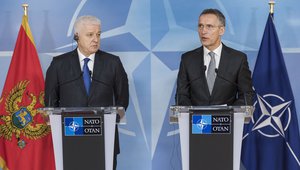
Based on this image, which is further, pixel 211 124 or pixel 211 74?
pixel 211 74

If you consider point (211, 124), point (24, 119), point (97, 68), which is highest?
point (97, 68)

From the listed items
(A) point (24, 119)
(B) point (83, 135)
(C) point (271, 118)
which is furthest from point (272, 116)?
(A) point (24, 119)

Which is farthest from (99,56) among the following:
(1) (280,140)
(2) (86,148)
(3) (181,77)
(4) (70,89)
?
(1) (280,140)

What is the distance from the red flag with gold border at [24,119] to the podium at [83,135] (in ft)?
4.93

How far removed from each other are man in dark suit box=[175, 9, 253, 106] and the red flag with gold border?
158 cm

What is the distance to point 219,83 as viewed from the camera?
161 inches

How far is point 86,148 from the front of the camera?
3537 millimetres

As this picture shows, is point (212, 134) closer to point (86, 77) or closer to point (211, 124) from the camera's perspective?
point (211, 124)

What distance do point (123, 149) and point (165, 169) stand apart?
0.48m

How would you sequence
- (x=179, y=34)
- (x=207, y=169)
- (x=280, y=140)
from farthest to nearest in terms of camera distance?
(x=179, y=34) → (x=280, y=140) → (x=207, y=169)

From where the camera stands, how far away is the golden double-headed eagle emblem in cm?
498

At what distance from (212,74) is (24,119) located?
1924 mm

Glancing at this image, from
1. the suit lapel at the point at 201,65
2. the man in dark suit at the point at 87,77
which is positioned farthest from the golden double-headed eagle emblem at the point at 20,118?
the suit lapel at the point at 201,65

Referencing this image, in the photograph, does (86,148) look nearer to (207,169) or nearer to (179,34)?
(207,169)
